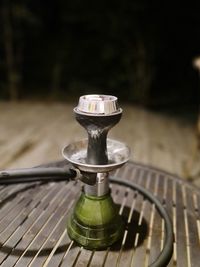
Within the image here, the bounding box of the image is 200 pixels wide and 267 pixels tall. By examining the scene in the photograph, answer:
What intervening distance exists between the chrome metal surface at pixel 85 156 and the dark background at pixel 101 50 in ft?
12.9

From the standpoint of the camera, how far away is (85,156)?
1.02 metres

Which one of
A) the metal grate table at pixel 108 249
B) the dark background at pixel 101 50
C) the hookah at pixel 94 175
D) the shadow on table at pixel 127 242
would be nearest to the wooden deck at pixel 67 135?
the dark background at pixel 101 50

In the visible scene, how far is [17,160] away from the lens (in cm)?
280

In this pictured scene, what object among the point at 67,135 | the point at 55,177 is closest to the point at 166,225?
the point at 55,177

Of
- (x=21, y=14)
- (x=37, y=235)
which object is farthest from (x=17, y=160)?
(x=21, y=14)

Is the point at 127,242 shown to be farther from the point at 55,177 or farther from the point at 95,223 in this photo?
the point at 55,177

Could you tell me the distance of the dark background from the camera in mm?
4789

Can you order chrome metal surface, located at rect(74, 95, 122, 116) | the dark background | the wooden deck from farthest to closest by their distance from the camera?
the dark background → the wooden deck → chrome metal surface, located at rect(74, 95, 122, 116)

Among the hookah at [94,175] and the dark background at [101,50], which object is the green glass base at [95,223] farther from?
the dark background at [101,50]

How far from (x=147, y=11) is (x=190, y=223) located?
427 cm

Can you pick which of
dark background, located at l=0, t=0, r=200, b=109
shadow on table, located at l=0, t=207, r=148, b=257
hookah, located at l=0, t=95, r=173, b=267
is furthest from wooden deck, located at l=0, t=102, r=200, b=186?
hookah, located at l=0, t=95, r=173, b=267

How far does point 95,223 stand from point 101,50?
4.86 meters

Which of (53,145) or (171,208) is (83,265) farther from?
(53,145)

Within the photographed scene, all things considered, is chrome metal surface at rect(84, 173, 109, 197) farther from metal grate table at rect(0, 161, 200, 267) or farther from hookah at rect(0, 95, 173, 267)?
metal grate table at rect(0, 161, 200, 267)
